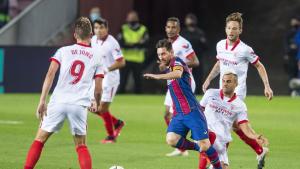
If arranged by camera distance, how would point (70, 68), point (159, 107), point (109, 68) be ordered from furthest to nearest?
point (159, 107), point (109, 68), point (70, 68)

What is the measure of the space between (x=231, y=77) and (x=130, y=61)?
15375mm

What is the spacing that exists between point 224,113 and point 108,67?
15.0 ft

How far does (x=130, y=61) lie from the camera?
2586cm

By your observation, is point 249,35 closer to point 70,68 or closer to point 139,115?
point 139,115

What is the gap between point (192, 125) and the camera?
10.6 meters

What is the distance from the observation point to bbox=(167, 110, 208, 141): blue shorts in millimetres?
10586

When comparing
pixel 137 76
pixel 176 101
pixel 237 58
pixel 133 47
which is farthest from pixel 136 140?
pixel 137 76

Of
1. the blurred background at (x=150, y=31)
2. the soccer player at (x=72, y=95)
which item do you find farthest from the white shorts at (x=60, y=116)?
the blurred background at (x=150, y=31)

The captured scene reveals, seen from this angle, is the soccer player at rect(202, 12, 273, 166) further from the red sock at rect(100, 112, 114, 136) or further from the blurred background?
the blurred background

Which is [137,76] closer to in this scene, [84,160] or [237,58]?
[237,58]

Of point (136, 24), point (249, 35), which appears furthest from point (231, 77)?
point (249, 35)

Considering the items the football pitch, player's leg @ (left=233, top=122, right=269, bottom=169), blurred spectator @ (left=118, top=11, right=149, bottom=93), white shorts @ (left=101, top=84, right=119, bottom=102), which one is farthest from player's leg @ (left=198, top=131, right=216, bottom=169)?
blurred spectator @ (left=118, top=11, right=149, bottom=93)

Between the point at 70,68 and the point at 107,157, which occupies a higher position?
the point at 70,68

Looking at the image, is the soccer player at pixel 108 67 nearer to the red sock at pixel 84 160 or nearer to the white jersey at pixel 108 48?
the white jersey at pixel 108 48
